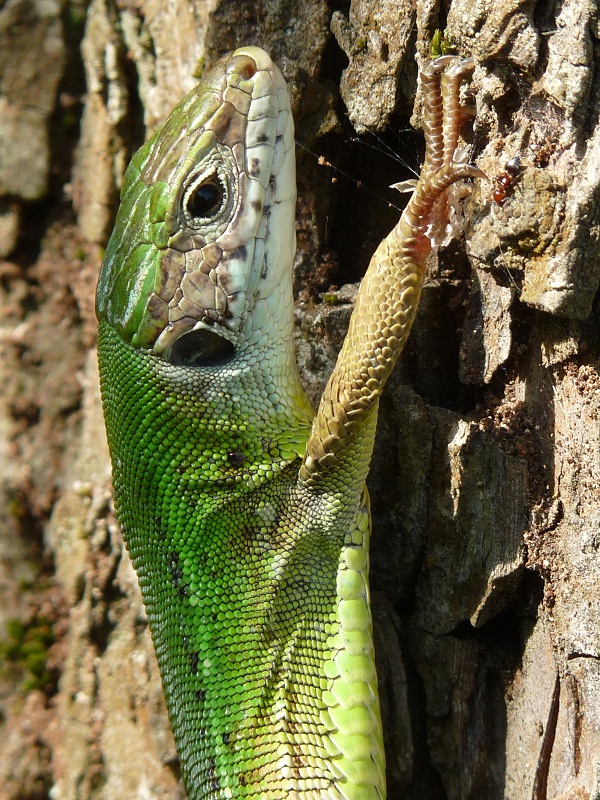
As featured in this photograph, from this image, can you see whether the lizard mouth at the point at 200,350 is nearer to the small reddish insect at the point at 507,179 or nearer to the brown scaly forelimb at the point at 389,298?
the brown scaly forelimb at the point at 389,298

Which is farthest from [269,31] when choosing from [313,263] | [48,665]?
[48,665]

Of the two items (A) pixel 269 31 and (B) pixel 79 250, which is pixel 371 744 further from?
(B) pixel 79 250

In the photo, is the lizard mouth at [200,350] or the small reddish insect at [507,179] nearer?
the small reddish insect at [507,179]

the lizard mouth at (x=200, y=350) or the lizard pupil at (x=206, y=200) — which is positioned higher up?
the lizard pupil at (x=206, y=200)

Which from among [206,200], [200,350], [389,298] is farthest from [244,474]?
[206,200]

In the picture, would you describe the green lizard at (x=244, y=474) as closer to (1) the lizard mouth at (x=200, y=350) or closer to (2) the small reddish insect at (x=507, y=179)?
(1) the lizard mouth at (x=200, y=350)

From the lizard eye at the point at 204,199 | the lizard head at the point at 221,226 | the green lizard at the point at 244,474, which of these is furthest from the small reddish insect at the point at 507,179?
the lizard eye at the point at 204,199

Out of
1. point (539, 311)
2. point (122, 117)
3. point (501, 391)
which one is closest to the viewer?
point (539, 311)

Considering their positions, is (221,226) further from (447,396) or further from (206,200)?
(447,396)
